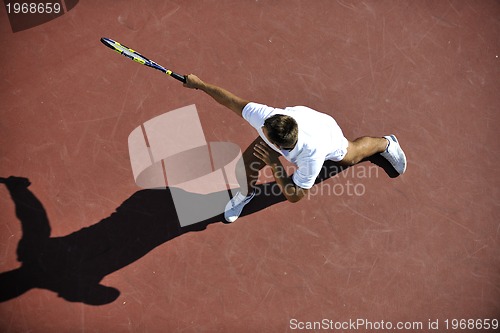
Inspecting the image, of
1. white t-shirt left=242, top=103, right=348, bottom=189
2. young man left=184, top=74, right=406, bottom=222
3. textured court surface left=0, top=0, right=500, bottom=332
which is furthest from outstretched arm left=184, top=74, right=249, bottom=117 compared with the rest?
textured court surface left=0, top=0, right=500, bottom=332

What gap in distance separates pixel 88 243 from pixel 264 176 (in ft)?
6.04

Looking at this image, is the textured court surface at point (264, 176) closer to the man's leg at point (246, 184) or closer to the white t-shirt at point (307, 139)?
the man's leg at point (246, 184)

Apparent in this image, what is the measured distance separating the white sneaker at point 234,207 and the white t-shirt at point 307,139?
0.95 metres

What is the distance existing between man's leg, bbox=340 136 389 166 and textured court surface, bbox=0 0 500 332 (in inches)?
11.1

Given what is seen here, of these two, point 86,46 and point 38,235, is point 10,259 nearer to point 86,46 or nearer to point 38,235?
point 38,235

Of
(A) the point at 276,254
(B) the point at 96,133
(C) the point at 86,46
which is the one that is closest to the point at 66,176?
(B) the point at 96,133

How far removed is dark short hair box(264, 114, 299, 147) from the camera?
2906 mm

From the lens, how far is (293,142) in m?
2.95

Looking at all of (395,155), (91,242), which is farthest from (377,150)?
(91,242)

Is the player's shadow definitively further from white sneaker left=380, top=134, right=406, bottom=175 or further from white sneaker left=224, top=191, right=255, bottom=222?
white sneaker left=380, top=134, right=406, bottom=175

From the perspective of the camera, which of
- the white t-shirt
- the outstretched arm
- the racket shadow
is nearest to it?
the white t-shirt

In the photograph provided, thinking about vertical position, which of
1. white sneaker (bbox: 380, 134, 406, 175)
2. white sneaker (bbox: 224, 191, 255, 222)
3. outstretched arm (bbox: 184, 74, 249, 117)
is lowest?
white sneaker (bbox: 224, 191, 255, 222)

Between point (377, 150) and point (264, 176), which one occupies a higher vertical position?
point (377, 150)

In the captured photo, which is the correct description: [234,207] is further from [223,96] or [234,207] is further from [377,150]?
[377,150]
